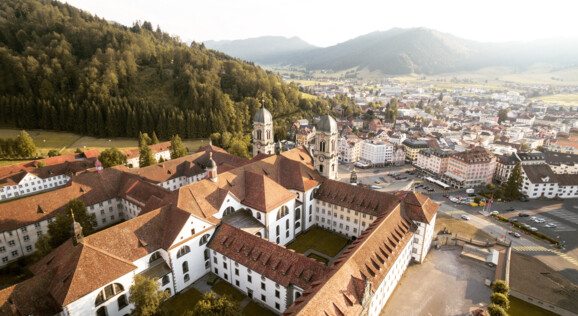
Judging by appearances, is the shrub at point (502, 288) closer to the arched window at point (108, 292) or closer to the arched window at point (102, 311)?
the arched window at point (108, 292)

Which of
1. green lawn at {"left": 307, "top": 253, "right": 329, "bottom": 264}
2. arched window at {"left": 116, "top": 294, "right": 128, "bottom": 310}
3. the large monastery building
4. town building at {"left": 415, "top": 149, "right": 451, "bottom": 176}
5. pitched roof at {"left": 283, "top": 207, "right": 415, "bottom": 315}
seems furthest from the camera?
town building at {"left": 415, "top": 149, "right": 451, "bottom": 176}

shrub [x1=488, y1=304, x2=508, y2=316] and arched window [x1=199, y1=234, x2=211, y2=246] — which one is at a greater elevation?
arched window [x1=199, y1=234, x2=211, y2=246]

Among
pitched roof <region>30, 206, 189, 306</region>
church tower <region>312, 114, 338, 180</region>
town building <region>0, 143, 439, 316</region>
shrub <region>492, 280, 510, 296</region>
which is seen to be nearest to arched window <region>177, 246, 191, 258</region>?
town building <region>0, 143, 439, 316</region>

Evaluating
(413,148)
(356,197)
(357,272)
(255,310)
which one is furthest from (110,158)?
(413,148)

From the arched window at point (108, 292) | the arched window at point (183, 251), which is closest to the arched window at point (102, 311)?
the arched window at point (108, 292)

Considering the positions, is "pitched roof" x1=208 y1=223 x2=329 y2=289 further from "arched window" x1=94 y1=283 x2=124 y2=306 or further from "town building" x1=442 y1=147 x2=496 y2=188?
"town building" x1=442 y1=147 x2=496 y2=188

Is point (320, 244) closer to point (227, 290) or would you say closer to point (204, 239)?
point (227, 290)
